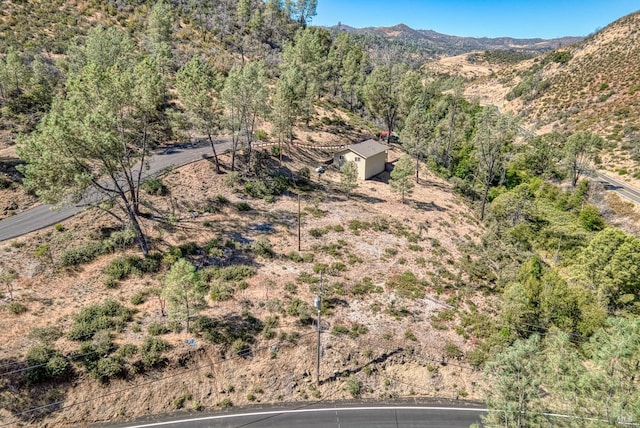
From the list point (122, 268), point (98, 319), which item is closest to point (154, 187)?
point (122, 268)

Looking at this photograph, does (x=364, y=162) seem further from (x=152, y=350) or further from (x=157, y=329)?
(x=152, y=350)

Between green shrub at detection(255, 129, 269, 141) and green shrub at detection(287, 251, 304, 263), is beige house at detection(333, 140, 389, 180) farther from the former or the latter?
green shrub at detection(287, 251, 304, 263)

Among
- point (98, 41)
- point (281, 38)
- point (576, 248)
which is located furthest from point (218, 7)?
point (576, 248)

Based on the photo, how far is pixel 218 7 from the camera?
112m

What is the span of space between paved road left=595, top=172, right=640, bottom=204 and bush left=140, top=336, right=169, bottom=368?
70013mm

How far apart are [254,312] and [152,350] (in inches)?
314

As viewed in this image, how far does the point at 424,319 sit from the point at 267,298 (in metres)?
14.3

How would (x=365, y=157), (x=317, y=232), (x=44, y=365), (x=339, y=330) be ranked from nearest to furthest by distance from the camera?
(x=44, y=365), (x=339, y=330), (x=317, y=232), (x=365, y=157)

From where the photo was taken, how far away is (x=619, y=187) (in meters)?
61.5

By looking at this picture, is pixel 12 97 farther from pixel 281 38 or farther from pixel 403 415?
pixel 281 38

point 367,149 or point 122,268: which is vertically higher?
point 367,149

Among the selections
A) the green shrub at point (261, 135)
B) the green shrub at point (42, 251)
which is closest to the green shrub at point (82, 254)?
the green shrub at point (42, 251)

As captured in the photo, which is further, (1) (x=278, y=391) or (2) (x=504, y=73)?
(2) (x=504, y=73)

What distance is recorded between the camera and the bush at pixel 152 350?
23.5 m
